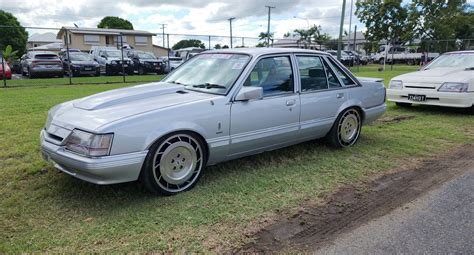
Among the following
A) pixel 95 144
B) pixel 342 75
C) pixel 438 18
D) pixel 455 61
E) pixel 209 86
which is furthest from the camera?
pixel 438 18

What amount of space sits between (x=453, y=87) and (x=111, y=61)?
57.6 feet

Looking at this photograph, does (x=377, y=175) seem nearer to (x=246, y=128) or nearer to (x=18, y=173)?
(x=246, y=128)

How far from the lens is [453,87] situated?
26.5 feet

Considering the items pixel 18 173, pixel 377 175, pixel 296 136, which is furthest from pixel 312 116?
pixel 18 173

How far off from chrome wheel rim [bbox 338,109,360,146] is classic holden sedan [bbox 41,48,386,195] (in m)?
A: 0.02

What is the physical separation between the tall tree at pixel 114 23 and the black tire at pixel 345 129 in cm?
7412

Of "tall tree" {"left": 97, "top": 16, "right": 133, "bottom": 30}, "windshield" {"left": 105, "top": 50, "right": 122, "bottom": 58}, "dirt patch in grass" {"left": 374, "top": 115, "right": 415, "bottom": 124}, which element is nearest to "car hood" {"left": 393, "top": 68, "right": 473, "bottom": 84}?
"dirt patch in grass" {"left": 374, "top": 115, "right": 415, "bottom": 124}

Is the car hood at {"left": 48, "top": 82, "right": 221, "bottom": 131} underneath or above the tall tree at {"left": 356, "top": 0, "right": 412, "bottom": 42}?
underneath

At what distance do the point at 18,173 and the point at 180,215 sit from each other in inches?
87.2

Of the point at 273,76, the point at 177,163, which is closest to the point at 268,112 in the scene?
the point at 273,76

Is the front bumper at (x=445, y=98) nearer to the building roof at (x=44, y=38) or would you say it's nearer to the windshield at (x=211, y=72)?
the windshield at (x=211, y=72)

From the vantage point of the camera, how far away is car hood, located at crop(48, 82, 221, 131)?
3588mm

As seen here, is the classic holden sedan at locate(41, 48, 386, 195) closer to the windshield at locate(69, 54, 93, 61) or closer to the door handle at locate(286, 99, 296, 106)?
the door handle at locate(286, 99, 296, 106)

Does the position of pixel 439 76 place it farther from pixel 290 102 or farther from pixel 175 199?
pixel 175 199
